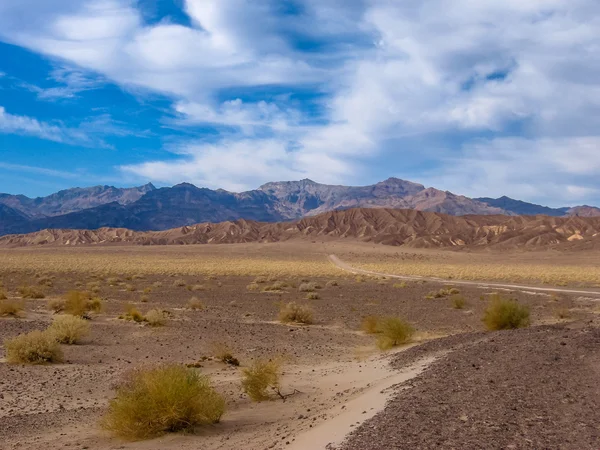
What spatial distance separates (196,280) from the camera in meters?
50.4

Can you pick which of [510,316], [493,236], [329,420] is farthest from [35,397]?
[493,236]

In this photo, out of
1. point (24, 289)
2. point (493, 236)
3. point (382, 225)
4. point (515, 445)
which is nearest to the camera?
point (515, 445)

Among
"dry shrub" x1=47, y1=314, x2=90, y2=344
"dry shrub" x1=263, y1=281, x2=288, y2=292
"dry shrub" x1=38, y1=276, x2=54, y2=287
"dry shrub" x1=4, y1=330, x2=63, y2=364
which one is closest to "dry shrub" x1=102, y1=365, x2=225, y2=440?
"dry shrub" x1=4, y1=330, x2=63, y2=364

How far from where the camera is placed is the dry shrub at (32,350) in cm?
1577

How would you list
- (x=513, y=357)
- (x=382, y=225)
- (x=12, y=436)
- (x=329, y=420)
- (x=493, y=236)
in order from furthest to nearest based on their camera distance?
(x=382, y=225), (x=493, y=236), (x=513, y=357), (x=12, y=436), (x=329, y=420)

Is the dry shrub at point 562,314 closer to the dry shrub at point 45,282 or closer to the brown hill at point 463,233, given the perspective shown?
the dry shrub at point 45,282

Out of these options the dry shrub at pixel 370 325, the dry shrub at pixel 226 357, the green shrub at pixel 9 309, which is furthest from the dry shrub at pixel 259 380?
the green shrub at pixel 9 309

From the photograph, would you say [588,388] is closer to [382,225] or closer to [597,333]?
[597,333]

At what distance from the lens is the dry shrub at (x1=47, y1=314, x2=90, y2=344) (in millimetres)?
18836

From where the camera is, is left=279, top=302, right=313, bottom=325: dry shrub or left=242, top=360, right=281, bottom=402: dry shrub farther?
left=279, top=302, right=313, bottom=325: dry shrub

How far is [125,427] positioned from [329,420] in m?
3.47

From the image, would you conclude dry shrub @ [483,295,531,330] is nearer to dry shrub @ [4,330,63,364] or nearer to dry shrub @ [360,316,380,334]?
dry shrub @ [360,316,380,334]

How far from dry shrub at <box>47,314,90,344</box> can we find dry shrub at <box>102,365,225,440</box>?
9.83m

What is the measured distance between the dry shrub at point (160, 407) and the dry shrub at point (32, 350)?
703cm
